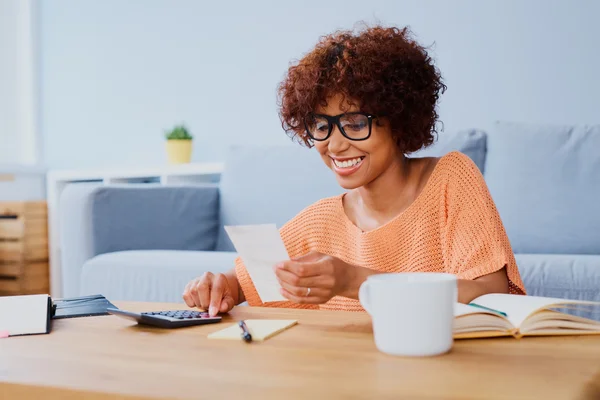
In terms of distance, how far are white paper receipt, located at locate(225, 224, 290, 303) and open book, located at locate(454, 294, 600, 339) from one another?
0.26 m

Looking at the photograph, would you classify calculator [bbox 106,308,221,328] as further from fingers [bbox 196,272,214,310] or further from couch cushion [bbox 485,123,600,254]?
couch cushion [bbox 485,123,600,254]

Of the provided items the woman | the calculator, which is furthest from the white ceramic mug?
the woman

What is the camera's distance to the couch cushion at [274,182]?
2654mm

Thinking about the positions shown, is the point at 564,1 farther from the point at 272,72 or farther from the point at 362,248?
the point at 362,248

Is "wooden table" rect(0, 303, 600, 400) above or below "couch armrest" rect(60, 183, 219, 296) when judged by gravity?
above

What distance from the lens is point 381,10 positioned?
123 inches

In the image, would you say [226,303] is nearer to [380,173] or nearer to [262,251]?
[262,251]

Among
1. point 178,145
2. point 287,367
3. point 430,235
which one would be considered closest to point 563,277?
point 430,235

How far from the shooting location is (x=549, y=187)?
93.0 inches

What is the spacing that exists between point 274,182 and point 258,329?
1.82 m

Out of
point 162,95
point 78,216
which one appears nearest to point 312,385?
point 78,216

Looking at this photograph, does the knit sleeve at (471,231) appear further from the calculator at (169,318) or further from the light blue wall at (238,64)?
the light blue wall at (238,64)

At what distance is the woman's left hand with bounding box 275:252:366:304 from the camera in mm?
994

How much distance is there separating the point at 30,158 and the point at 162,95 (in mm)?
964
